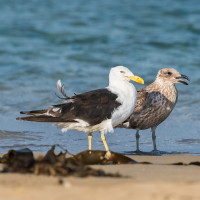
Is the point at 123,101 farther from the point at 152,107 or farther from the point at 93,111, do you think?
the point at 152,107

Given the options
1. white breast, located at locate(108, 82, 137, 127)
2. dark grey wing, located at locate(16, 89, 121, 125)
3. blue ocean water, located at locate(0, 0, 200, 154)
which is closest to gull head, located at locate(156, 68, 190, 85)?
blue ocean water, located at locate(0, 0, 200, 154)

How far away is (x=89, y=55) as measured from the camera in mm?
14719

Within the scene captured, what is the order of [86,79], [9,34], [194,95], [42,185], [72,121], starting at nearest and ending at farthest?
1. [42,185]
2. [72,121]
3. [194,95]
4. [86,79]
5. [9,34]

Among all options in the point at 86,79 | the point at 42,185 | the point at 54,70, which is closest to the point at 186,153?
the point at 42,185

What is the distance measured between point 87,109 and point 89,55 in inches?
332

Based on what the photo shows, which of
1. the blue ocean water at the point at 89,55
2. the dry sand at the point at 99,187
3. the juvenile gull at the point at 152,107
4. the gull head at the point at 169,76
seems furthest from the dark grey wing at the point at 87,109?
the dry sand at the point at 99,187

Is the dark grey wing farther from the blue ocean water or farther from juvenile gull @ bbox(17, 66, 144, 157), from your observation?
the blue ocean water

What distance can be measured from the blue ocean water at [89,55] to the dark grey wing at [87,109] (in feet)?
3.35

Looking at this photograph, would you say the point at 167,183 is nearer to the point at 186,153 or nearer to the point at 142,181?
the point at 142,181

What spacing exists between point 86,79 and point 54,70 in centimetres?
124

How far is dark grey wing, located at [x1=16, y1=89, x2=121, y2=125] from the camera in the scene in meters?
6.32

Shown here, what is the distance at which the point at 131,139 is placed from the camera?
26.6 ft

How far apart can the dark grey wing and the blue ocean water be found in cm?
102

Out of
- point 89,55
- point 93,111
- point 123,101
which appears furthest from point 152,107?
point 89,55
